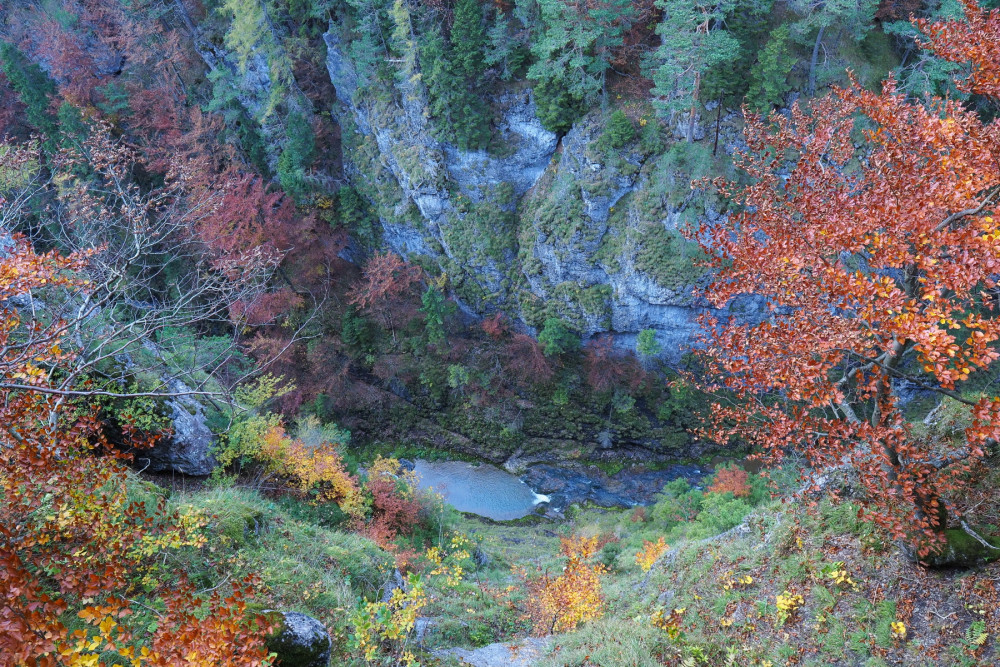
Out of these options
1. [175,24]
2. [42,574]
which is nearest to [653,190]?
[42,574]

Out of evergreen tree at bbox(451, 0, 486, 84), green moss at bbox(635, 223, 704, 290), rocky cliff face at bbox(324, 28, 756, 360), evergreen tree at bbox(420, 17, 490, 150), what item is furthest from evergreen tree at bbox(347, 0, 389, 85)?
green moss at bbox(635, 223, 704, 290)

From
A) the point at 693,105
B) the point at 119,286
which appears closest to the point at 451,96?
the point at 693,105

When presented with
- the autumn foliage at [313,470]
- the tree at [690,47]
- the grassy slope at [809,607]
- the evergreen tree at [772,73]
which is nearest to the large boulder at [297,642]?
the grassy slope at [809,607]

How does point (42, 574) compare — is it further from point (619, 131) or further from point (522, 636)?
point (619, 131)

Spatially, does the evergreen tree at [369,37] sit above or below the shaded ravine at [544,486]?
above

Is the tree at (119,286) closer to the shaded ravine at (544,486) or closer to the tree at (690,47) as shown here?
the shaded ravine at (544,486)

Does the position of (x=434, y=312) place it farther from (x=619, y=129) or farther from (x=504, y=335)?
(x=619, y=129)
